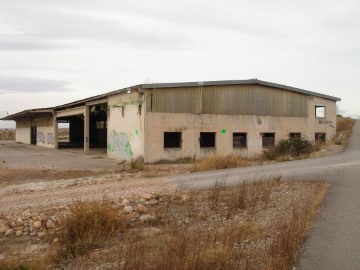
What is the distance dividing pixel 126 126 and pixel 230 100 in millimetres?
6955

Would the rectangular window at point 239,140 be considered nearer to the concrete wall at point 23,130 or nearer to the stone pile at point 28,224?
the stone pile at point 28,224

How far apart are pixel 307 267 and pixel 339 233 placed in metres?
1.77

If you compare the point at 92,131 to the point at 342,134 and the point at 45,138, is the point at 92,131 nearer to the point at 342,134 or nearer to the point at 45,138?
the point at 45,138

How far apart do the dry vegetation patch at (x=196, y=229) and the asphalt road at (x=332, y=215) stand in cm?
24

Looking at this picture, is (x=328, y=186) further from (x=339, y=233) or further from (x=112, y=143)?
(x=112, y=143)

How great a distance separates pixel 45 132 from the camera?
47562 millimetres

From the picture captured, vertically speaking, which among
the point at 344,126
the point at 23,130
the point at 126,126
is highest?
the point at 344,126

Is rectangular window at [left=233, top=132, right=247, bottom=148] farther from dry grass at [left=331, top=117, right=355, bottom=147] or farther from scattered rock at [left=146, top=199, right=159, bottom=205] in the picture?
scattered rock at [left=146, top=199, right=159, bottom=205]

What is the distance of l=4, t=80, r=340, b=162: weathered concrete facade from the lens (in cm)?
2422

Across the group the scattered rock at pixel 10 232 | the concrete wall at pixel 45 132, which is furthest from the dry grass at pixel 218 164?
the concrete wall at pixel 45 132

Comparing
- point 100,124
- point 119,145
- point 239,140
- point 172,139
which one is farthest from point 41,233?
point 100,124

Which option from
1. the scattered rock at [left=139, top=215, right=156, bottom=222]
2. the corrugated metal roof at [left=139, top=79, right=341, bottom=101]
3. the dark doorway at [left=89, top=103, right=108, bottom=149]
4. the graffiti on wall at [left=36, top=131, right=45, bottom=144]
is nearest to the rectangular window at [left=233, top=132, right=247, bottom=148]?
the corrugated metal roof at [left=139, top=79, right=341, bottom=101]

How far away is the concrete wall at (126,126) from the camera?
80.0 ft

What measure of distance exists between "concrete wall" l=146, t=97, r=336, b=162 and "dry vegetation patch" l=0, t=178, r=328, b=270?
12282mm
